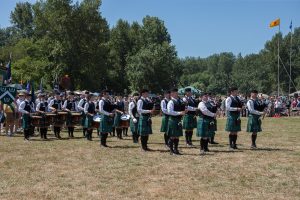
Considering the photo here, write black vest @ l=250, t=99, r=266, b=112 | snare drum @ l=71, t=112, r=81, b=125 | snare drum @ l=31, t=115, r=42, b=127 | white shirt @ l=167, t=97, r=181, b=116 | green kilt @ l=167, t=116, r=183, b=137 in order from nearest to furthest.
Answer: white shirt @ l=167, t=97, r=181, b=116, green kilt @ l=167, t=116, r=183, b=137, black vest @ l=250, t=99, r=266, b=112, snare drum @ l=31, t=115, r=42, b=127, snare drum @ l=71, t=112, r=81, b=125

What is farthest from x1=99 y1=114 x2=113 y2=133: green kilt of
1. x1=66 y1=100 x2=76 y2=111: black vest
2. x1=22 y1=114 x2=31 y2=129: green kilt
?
x1=66 y1=100 x2=76 y2=111: black vest

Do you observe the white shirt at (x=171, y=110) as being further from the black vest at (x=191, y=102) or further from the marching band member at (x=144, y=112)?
the black vest at (x=191, y=102)

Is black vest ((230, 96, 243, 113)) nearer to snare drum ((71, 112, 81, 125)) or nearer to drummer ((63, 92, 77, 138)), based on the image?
snare drum ((71, 112, 81, 125))

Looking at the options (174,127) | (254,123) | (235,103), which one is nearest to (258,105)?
(254,123)

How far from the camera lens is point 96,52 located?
158ft

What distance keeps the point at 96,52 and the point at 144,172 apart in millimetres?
38824

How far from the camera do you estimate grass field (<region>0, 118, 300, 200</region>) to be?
8.29 metres

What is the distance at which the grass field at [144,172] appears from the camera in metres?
8.29

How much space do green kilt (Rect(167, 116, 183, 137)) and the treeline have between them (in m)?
A: 31.0

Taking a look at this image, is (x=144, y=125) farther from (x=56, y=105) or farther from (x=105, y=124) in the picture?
(x=56, y=105)

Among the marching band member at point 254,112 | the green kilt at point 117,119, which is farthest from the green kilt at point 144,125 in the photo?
the green kilt at point 117,119

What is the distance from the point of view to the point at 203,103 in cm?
1308

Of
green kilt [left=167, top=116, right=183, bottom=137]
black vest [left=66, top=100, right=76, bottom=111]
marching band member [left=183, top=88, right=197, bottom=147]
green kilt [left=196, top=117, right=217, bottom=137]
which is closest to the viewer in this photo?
green kilt [left=167, top=116, right=183, bottom=137]

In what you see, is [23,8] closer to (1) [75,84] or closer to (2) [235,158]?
(1) [75,84]
